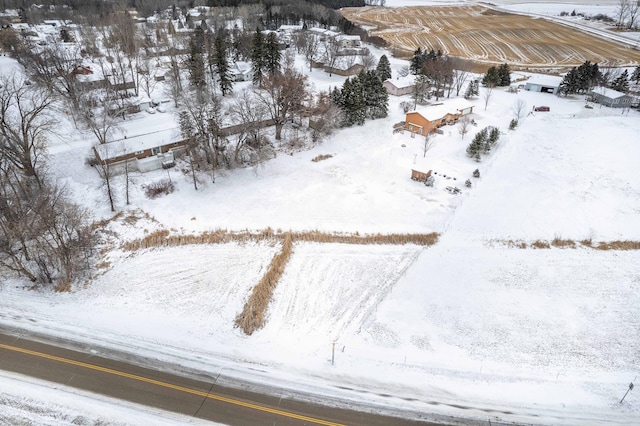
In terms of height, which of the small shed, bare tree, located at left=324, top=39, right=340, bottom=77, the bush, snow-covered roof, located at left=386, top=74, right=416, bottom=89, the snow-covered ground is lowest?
the snow-covered ground

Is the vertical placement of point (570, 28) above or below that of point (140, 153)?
above

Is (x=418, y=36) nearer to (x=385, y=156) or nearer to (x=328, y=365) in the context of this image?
(x=385, y=156)

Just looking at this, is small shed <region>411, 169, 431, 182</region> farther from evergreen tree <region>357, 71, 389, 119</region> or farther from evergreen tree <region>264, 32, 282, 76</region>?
evergreen tree <region>264, 32, 282, 76</region>

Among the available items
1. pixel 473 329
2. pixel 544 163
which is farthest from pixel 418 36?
pixel 473 329

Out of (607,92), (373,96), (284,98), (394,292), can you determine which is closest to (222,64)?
(284,98)

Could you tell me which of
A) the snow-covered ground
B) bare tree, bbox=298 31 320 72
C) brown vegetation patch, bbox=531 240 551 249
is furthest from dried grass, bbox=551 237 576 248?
bare tree, bbox=298 31 320 72
